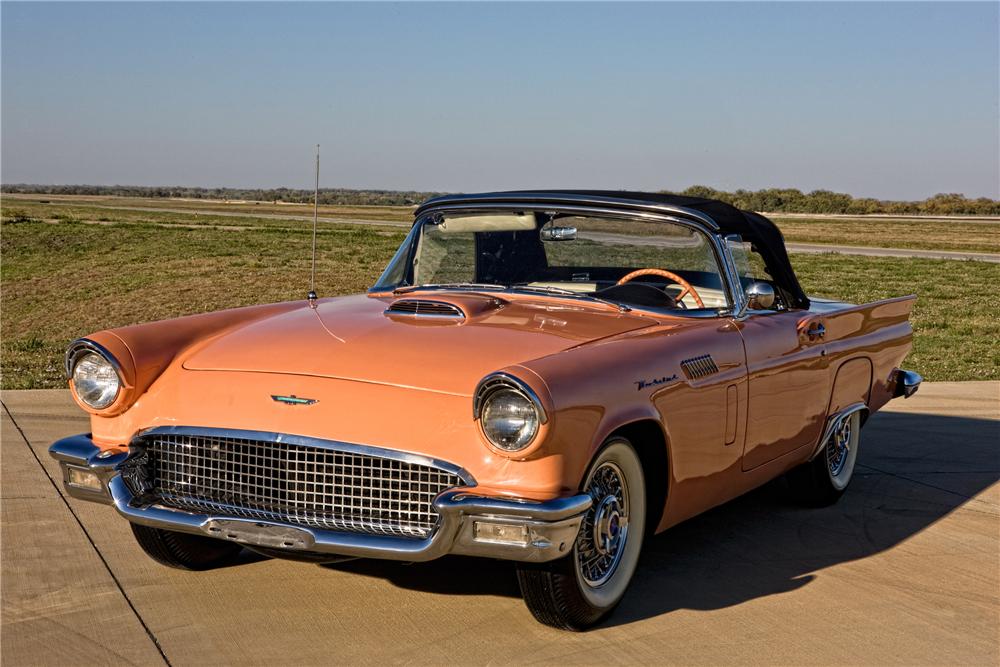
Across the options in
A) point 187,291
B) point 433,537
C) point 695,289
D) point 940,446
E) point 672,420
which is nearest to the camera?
point 433,537

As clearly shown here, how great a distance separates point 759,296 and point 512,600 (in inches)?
71.9

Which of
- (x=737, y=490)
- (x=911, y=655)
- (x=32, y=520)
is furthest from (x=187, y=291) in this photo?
(x=911, y=655)

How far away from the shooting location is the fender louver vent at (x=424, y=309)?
14.9 ft

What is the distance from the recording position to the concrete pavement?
3.69m

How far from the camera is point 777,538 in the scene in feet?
17.1

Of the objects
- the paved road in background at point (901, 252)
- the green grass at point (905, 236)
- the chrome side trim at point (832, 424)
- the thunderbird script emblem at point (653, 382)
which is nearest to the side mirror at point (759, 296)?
the chrome side trim at point (832, 424)

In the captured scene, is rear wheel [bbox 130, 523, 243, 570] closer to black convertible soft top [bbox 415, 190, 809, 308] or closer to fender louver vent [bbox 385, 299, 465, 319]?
fender louver vent [bbox 385, 299, 465, 319]

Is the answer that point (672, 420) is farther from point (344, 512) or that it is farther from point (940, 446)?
point (940, 446)

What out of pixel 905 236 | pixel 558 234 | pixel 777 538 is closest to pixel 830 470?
pixel 777 538

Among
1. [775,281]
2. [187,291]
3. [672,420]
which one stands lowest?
[187,291]

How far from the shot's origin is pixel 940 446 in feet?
24.3

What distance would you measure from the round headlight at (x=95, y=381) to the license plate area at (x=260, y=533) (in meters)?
0.73

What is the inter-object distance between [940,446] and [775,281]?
2.39 m

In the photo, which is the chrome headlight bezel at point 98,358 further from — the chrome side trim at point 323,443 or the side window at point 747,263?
the side window at point 747,263
